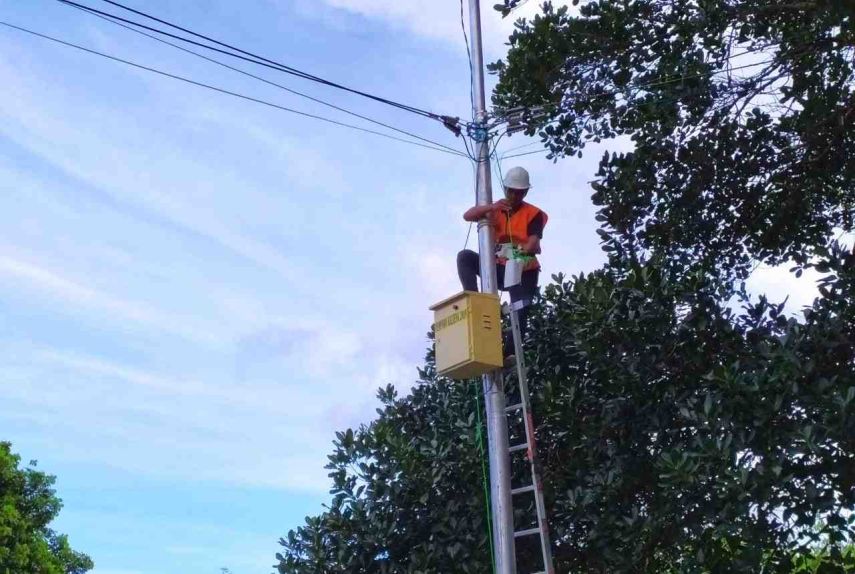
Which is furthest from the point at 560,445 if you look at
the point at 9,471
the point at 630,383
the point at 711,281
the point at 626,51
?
the point at 9,471

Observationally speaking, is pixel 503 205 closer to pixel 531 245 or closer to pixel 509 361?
pixel 531 245

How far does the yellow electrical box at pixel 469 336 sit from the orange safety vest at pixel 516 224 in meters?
0.93

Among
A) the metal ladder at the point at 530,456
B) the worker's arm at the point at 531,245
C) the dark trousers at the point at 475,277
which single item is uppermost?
the worker's arm at the point at 531,245

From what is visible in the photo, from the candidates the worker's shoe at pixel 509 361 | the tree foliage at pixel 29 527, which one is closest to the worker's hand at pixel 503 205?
the worker's shoe at pixel 509 361

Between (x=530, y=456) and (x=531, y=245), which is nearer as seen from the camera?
(x=530, y=456)

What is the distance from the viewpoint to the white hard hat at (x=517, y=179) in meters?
7.56

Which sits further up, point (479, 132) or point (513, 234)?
point (479, 132)

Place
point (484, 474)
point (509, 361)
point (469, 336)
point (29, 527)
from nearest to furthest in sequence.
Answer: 1. point (469, 336)
2. point (509, 361)
3. point (484, 474)
4. point (29, 527)

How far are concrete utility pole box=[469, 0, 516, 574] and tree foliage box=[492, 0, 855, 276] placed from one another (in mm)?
1739

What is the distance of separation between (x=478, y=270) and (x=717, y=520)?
252 cm

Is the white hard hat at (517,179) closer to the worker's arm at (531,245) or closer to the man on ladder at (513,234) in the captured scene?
the man on ladder at (513,234)

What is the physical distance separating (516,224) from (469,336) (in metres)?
1.38

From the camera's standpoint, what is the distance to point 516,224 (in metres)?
7.50

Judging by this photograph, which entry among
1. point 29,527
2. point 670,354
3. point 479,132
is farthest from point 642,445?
point 29,527
